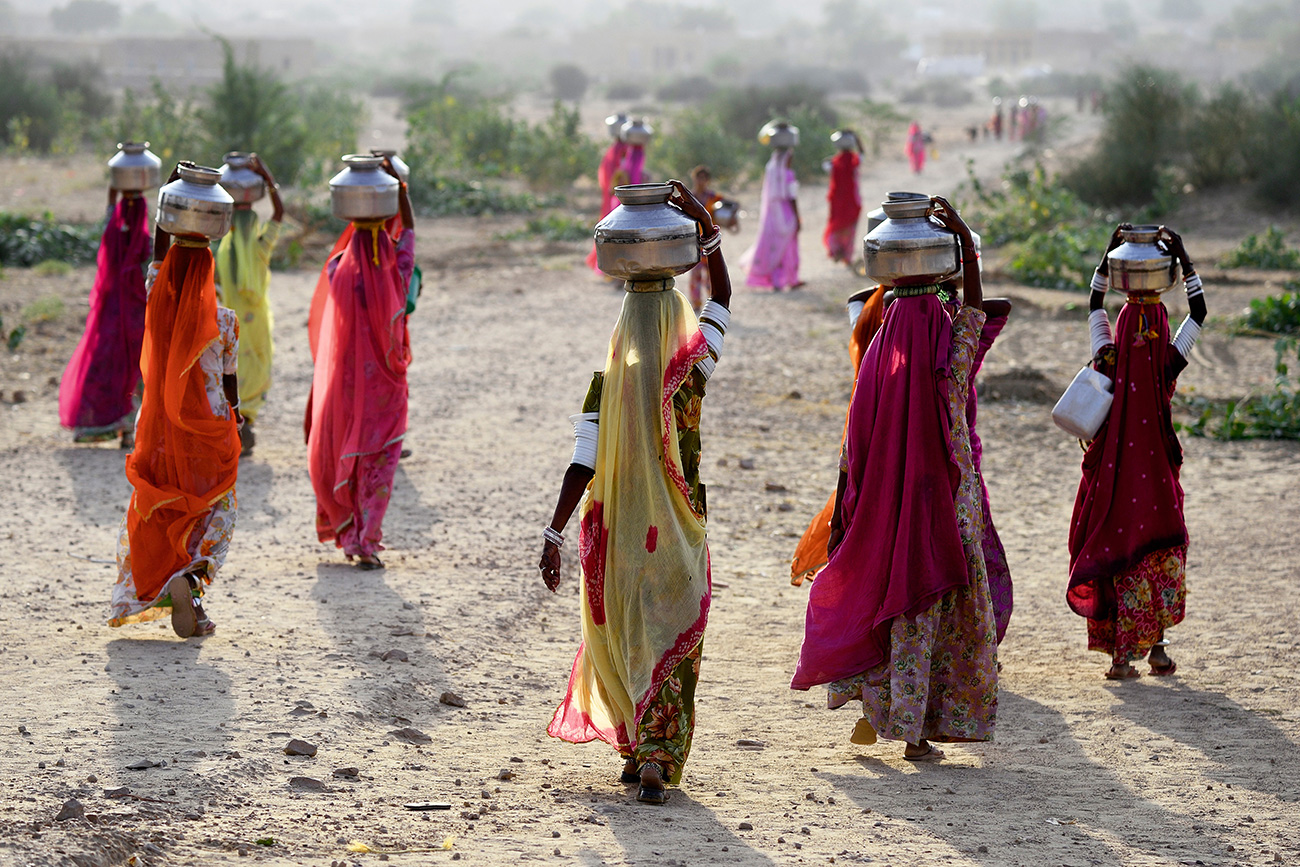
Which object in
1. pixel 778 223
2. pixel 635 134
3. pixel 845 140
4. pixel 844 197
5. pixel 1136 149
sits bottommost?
pixel 778 223

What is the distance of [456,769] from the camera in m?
4.46

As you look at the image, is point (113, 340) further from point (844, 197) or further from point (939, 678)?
point (844, 197)

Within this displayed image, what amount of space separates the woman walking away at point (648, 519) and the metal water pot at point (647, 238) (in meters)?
0.07

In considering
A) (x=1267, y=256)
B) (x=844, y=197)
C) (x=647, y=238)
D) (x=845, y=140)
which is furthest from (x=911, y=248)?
(x=1267, y=256)

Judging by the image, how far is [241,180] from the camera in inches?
344

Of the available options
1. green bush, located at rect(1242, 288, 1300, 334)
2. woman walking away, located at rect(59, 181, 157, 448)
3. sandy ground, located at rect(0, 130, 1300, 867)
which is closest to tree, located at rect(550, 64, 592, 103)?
green bush, located at rect(1242, 288, 1300, 334)

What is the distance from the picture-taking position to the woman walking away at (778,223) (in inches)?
593

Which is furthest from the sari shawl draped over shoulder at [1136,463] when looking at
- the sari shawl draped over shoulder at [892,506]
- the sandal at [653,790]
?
the sandal at [653,790]

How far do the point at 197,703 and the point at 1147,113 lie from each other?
21431mm

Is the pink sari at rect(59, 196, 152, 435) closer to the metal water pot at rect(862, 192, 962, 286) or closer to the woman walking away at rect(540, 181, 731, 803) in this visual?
the woman walking away at rect(540, 181, 731, 803)

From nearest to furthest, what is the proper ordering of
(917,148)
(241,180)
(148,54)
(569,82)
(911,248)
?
(911,248) → (241,180) → (917,148) → (148,54) → (569,82)

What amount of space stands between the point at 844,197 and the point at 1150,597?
38.1 ft

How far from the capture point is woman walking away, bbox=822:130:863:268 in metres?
16.0

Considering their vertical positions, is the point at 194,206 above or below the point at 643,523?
above
